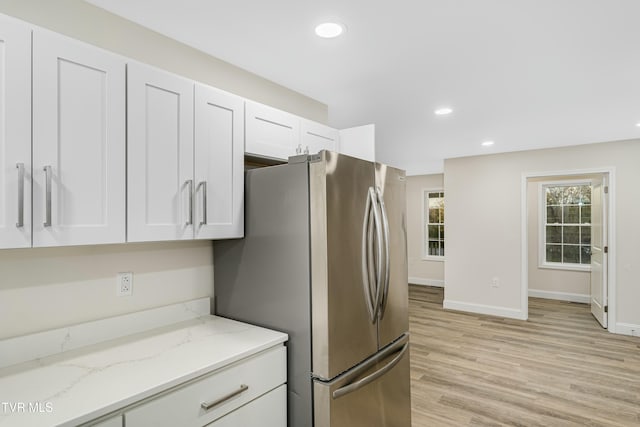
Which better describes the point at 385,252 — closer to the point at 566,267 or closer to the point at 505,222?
the point at 505,222

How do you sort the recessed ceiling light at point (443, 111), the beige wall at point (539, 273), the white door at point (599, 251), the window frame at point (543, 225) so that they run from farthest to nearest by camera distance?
the window frame at point (543, 225) → the beige wall at point (539, 273) → the white door at point (599, 251) → the recessed ceiling light at point (443, 111)

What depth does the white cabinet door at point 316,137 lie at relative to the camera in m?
2.40

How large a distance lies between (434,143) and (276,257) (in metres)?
3.45

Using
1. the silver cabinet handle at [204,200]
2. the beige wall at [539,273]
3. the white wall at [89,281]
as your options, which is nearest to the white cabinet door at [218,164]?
the silver cabinet handle at [204,200]

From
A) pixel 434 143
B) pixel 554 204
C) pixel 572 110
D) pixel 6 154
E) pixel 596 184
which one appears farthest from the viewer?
pixel 554 204

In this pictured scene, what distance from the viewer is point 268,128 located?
2.12 meters

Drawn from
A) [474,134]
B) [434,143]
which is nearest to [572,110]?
[474,134]

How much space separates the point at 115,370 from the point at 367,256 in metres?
1.20

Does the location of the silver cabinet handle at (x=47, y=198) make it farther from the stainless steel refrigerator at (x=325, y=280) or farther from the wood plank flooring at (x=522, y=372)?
the wood plank flooring at (x=522, y=372)

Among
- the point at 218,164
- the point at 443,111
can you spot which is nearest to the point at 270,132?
the point at 218,164

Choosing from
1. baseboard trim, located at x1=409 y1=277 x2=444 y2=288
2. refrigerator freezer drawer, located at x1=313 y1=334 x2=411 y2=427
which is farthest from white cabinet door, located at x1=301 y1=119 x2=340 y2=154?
baseboard trim, located at x1=409 y1=277 x2=444 y2=288

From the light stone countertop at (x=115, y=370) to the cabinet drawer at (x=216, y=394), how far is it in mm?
42

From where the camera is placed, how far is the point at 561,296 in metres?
6.28

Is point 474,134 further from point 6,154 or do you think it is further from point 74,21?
point 6,154
